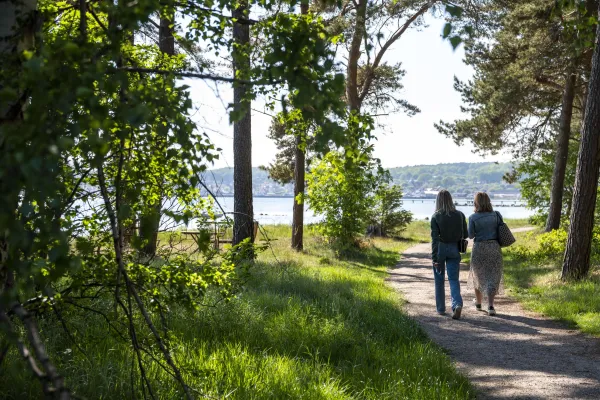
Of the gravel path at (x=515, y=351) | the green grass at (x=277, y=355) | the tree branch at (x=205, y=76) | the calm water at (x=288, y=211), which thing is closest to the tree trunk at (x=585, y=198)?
the gravel path at (x=515, y=351)

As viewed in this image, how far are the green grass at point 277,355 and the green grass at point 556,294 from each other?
2.57 m

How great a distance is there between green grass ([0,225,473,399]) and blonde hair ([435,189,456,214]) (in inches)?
68.3

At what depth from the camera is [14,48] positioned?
2.55 m

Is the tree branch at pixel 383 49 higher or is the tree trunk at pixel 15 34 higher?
the tree branch at pixel 383 49

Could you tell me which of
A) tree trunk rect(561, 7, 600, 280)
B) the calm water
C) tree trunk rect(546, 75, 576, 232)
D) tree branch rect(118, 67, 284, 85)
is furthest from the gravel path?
tree trunk rect(546, 75, 576, 232)

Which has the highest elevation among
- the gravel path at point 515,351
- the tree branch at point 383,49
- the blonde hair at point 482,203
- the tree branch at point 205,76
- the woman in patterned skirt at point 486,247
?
the tree branch at point 383,49

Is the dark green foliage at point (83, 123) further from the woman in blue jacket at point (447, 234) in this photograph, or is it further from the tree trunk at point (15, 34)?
the woman in blue jacket at point (447, 234)

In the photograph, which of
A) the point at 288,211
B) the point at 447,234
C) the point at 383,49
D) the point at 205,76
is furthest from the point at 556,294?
the point at 288,211

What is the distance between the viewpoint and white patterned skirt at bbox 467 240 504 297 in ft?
31.5

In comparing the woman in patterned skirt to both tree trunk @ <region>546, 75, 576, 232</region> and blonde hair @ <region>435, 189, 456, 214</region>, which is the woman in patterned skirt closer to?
blonde hair @ <region>435, 189, 456, 214</region>

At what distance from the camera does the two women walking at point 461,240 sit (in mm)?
9430

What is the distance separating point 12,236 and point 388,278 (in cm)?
1333

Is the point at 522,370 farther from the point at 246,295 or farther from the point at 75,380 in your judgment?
the point at 75,380

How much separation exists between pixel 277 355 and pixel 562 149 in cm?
1824
